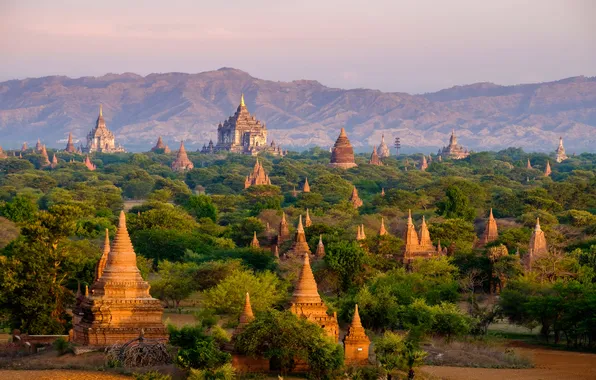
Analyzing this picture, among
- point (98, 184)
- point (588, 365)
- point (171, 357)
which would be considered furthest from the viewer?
point (98, 184)

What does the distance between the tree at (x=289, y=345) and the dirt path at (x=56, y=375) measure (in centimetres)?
322

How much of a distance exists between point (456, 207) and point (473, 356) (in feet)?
180

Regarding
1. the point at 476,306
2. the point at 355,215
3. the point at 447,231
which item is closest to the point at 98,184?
the point at 355,215

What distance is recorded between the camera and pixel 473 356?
41438mm

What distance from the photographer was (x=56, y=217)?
4600 centimetres

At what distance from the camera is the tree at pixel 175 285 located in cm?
5331

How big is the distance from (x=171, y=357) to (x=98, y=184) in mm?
108098

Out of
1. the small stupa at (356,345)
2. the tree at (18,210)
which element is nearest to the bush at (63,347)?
the small stupa at (356,345)

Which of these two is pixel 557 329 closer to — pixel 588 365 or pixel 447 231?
pixel 588 365

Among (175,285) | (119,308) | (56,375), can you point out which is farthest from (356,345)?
(175,285)

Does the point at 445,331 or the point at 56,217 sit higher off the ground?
the point at 56,217

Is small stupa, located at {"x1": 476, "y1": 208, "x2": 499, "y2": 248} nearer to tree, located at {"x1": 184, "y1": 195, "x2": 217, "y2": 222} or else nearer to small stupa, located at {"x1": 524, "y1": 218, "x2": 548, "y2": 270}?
small stupa, located at {"x1": 524, "y1": 218, "x2": 548, "y2": 270}

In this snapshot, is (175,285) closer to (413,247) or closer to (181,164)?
(413,247)

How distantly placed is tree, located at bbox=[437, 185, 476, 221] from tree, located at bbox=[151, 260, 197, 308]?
38.8 metres
